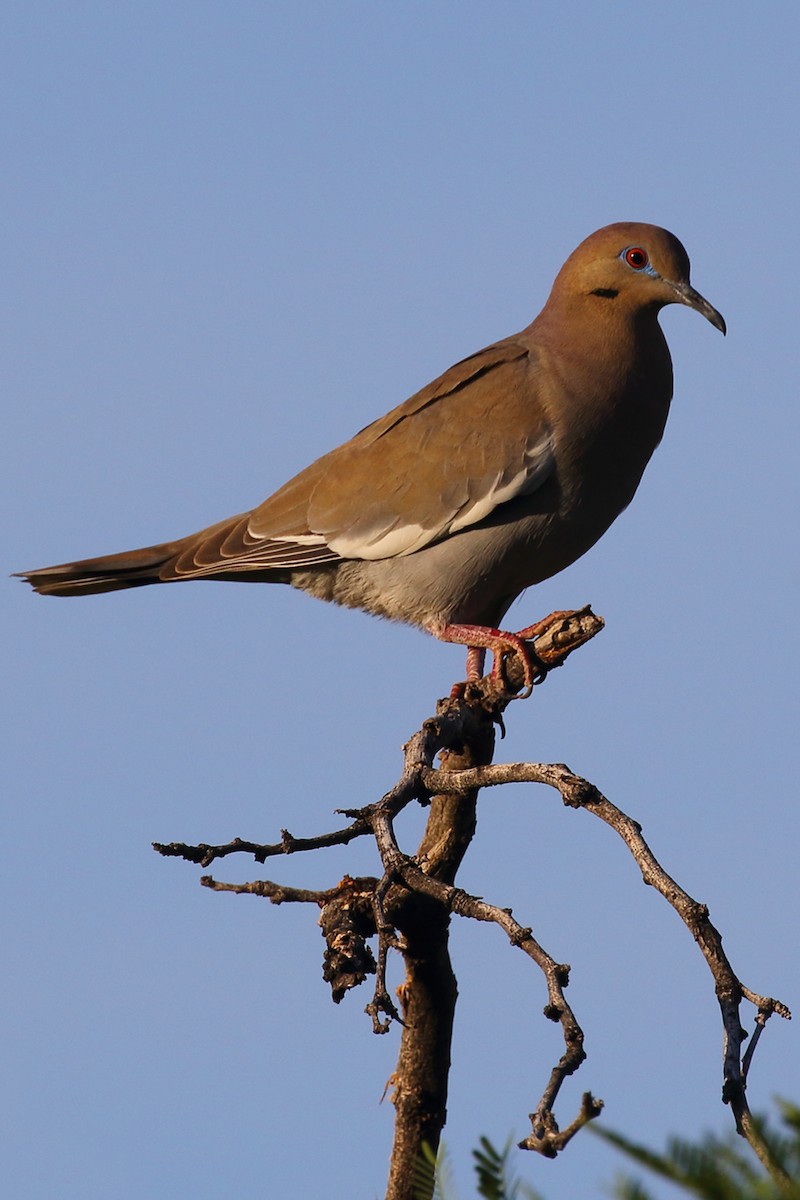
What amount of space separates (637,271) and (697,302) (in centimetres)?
29

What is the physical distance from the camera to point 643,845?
3.31 metres

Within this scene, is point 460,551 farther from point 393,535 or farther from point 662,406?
point 662,406

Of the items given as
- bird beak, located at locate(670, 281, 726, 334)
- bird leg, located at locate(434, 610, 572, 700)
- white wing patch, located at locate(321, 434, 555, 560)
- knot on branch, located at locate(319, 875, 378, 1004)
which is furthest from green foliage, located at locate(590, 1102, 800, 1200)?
bird beak, located at locate(670, 281, 726, 334)

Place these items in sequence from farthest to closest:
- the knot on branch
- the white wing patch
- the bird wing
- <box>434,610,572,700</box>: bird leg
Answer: the bird wing → the white wing patch → <box>434,610,572,700</box>: bird leg → the knot on branch

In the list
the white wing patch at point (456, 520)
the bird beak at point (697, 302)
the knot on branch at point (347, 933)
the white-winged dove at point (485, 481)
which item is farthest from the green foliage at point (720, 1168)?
the bird beak at point (697, 302)

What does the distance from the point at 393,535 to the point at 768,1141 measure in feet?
16.0

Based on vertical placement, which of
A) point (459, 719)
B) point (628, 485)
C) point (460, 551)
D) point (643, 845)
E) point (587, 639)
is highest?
point (628, 485)

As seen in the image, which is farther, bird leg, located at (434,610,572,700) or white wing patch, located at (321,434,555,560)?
white wing patch, located at (321,434,555,560)

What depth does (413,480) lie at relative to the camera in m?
5.86

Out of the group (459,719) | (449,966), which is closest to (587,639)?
(459,719)

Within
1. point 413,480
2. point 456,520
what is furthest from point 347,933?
point 413,480

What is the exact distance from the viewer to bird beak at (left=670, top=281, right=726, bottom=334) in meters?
5.75

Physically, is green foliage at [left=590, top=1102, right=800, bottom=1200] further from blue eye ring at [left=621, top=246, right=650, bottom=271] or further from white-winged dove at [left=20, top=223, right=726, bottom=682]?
blue eye ring at [left=621, top=246, right=650, bottom=271]

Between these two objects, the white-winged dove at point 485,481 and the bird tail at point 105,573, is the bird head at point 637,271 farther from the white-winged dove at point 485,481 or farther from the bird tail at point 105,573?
the bird tail at point 105,573
